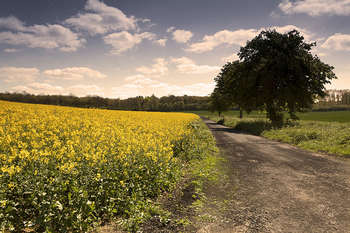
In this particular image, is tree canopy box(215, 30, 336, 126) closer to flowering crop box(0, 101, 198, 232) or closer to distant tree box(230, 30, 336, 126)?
distant tree box(230, 30, 336, 126)

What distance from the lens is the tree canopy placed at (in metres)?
25.1

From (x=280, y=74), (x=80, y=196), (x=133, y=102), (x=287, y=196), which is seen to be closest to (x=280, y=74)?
(x=280, y=74)

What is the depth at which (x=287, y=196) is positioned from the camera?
6.29 meters

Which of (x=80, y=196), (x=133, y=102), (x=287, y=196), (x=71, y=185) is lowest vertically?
(x=287, y=196)

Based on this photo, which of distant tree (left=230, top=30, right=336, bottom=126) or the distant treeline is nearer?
distant tree (left=230, top=30, right=336, bottom=126)

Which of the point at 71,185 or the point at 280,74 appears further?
the point at 280,74

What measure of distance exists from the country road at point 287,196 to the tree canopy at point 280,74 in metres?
17.3

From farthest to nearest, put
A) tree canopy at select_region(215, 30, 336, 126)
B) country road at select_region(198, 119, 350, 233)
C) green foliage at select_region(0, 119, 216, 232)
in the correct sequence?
tree canopy at select_region(215, 30, 336, 126), country road at select_region(198, 119, 350, 233), green foliage at select_region(0, 119, 216, 232)

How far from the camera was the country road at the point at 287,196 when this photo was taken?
4.71 metres

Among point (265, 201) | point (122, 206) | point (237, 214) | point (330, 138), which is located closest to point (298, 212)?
point (265, 201)

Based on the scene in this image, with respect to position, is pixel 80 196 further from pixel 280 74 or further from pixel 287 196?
pixel 280 74

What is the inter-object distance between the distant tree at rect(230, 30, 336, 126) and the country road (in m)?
17.2

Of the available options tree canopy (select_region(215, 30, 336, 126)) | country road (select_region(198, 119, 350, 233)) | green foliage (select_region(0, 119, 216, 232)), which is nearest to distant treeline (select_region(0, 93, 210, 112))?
tree canopy (select_region(215, 30, 336, 126))

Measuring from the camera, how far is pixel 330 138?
606 inches
